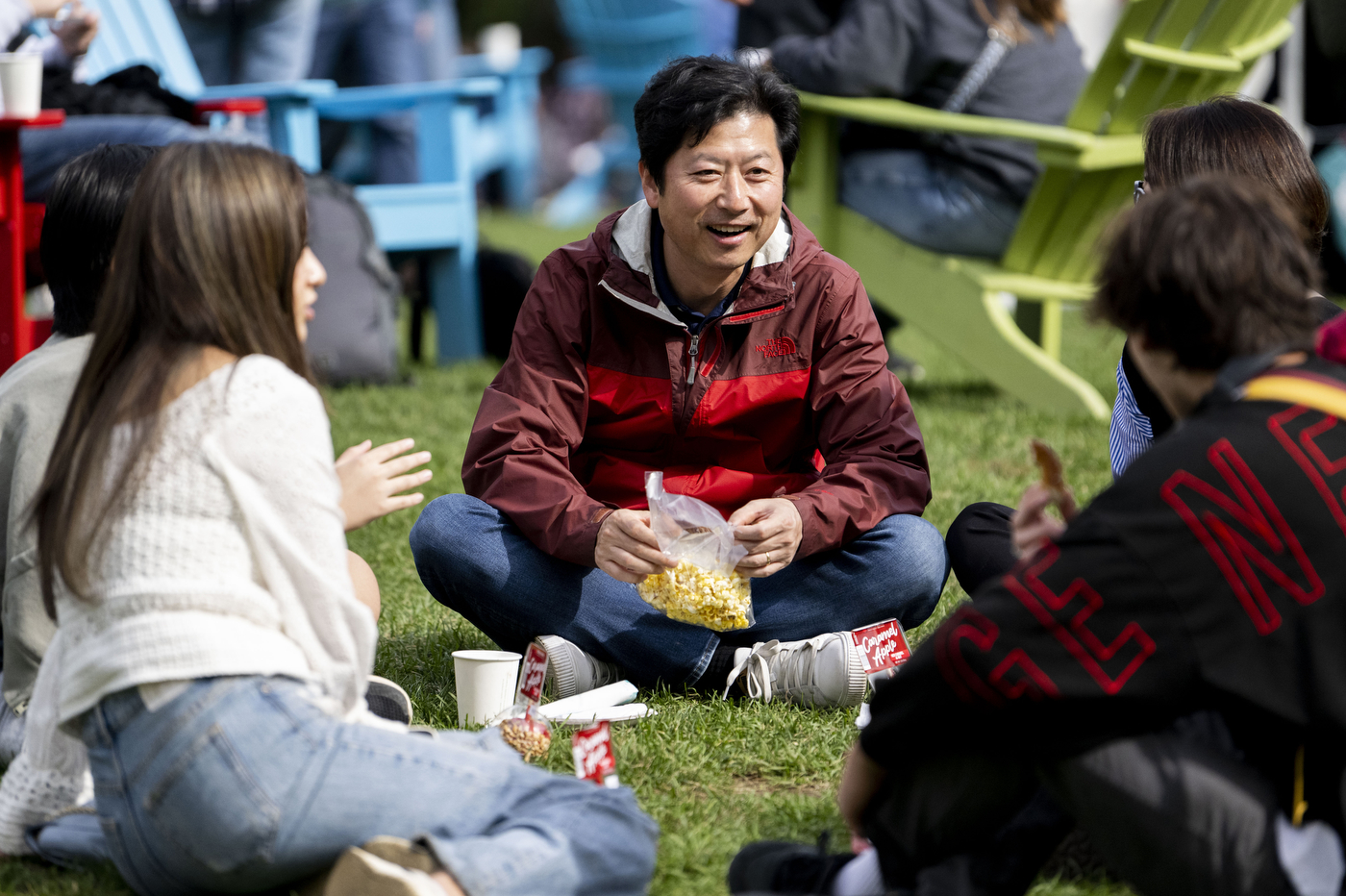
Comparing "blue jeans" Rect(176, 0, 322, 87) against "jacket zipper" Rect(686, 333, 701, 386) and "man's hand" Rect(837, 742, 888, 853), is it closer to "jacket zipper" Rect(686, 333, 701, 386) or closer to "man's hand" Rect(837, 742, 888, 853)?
"jacket zipper" Rect(686, 333, 701, 386)

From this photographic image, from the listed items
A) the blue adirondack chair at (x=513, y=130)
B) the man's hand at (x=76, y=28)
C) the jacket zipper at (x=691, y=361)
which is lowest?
the blue adirondack chair at (x=513, y=130)

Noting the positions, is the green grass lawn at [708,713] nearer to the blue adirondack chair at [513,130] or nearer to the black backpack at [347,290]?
the black backpack at [347,290]

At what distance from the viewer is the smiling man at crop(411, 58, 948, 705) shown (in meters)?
2.90

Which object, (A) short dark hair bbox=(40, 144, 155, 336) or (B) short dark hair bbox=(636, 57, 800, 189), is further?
(B) short dark hair bbox=(636, 57, 800, 189)

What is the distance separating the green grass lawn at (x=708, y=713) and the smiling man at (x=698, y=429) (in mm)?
180

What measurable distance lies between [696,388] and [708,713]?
666 millimetres

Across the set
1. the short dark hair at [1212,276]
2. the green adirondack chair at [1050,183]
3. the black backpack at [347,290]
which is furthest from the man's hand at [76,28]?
the short dark hair at [1212,276]

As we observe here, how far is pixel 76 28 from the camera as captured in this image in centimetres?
472

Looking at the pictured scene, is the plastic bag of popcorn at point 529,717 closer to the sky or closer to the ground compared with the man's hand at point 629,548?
closer to the ground

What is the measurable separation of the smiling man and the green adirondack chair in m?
2.29

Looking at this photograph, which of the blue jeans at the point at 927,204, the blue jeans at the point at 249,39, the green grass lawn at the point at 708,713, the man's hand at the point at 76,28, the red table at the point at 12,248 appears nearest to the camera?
the green grass lawn at the point at 708,713

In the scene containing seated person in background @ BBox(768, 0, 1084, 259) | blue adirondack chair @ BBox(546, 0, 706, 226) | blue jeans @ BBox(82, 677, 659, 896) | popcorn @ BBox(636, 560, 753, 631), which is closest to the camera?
blue jeans @ BBox(82, 677, 659, 896)

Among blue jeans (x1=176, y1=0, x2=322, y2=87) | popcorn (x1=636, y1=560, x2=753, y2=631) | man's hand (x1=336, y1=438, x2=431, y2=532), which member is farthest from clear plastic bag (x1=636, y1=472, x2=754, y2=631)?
blue jeans (x1=176, y1=0, x2=322, y2=87)

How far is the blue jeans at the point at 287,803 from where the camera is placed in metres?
1.82
